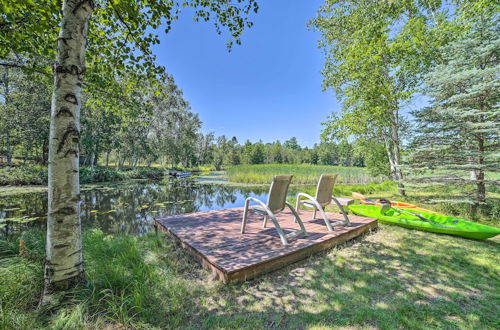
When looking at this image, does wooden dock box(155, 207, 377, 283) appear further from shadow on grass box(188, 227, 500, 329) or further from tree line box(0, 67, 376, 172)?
tree line box(0, 67, 376, 172)

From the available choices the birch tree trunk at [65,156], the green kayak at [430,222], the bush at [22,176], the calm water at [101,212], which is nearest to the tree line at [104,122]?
the birch tree trunk at [65,156]

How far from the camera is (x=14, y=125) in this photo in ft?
46.5

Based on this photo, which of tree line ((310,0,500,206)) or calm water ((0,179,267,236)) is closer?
tree line ((310,0,500,206))

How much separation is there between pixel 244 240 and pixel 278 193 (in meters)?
0.94

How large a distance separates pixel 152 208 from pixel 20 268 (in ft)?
18.9

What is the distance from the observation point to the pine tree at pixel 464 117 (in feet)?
14.9

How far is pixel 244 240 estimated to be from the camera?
3.25 meters

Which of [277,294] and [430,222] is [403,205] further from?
[277,294]

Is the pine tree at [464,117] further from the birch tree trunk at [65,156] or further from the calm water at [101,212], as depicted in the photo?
the calm water at [101,212]

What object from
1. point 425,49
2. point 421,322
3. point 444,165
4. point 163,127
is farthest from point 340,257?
point 163,127

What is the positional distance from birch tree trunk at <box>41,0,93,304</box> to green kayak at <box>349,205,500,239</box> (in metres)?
5.25

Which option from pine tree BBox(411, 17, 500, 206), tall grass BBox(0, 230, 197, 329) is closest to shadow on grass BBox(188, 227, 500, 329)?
tall grass BBox(0, 230, 197, 329)

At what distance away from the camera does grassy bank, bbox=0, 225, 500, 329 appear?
1.68 metres

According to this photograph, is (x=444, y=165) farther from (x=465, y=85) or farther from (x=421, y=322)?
(x=421, y=322)
